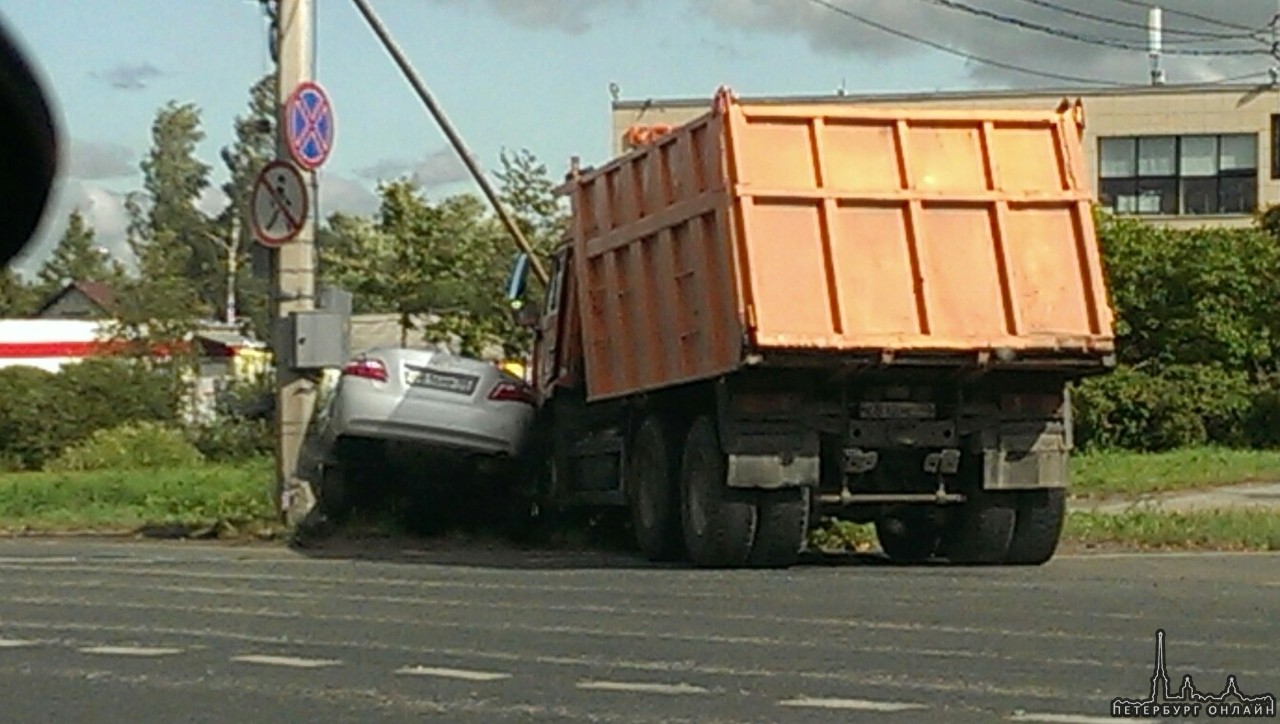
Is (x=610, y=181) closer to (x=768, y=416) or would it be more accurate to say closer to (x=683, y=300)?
(x=683, y=300)

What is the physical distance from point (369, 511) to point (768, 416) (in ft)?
17.2

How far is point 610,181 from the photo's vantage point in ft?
59.7

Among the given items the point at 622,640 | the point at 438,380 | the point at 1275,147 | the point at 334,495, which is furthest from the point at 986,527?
the point at 1275,147

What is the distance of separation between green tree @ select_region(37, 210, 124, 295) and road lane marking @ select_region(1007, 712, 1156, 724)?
96.4 metres

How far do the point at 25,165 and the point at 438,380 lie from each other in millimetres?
14448

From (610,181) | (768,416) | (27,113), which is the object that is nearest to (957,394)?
(768,416)

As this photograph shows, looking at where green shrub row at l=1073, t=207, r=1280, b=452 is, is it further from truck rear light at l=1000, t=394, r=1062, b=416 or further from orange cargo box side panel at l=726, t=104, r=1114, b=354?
orange cargo box side panel at l=726, t=104, r=1114, b=354

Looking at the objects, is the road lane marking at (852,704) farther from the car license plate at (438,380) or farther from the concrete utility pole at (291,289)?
the concrete utility pole at (291,289)

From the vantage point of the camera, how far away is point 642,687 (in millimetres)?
9727

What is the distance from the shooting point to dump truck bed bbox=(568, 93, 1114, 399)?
611 inches

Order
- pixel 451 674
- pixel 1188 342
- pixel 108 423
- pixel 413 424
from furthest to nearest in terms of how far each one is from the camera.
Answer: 1. pixel 108 423
2. pixel 1188 342
3. pixel 413 424
4. pixel 451 674

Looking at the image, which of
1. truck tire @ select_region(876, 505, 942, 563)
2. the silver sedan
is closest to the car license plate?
the silver sedan

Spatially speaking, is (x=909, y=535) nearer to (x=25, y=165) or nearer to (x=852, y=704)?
(x=852, y=704)

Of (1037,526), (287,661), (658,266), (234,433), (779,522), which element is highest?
(234,433)
